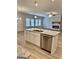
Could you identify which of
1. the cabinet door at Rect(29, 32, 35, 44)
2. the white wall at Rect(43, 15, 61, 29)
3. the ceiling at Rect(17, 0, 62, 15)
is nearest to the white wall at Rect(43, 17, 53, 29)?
the white wall at Rect(43, 15, 61, 29)

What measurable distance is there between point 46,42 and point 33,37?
1.73 m

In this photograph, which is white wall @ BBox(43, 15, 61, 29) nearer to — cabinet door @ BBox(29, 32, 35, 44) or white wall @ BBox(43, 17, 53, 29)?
white wall @ BBox(43, 17, 53, 29)

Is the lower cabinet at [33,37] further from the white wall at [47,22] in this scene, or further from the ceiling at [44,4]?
the white wall at [47,22]

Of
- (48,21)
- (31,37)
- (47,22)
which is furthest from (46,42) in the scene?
(47,22)

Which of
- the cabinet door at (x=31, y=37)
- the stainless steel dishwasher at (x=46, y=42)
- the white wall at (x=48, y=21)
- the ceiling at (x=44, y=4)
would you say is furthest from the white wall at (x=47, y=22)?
the stainless steel dishwasher at (x=46, y=42)

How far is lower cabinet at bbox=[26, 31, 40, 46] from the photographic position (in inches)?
253

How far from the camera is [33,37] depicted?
701cm

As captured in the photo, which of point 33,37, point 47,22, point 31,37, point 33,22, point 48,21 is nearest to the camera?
point 33,37

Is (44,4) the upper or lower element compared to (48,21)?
upper

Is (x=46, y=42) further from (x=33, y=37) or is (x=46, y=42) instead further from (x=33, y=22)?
(x=33, y=22)

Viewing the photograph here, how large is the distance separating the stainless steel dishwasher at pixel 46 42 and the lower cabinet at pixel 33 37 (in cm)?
56

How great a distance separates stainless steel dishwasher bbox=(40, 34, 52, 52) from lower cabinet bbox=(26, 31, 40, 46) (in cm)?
56

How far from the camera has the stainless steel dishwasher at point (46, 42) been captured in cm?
519
